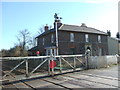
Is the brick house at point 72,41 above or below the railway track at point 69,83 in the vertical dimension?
above

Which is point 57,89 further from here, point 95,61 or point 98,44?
point 98,44

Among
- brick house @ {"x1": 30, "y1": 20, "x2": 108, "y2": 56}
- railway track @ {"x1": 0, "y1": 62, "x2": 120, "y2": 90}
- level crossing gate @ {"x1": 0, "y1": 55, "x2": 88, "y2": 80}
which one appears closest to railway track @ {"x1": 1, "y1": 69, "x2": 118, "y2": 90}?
railway track @ {"x1": 0, "y1": 62, "x2": 120, "y2": 90}

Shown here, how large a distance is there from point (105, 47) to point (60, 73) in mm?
25261

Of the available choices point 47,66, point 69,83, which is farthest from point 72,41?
point 69,83

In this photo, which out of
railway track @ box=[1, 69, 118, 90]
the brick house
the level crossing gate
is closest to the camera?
railway track @ box=[1, 69, 118, 90]

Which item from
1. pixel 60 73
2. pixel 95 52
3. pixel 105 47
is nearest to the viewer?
pixel 60 73

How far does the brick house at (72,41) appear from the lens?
1014 inches

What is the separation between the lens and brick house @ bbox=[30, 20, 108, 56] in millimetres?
25766

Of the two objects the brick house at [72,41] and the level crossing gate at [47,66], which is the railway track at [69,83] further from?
the brick house at [72,41]

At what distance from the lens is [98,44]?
102ft

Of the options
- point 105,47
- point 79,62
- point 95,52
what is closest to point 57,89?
point 79,62

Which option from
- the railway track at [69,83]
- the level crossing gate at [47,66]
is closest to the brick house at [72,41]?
the level crossing gate at [47,66]

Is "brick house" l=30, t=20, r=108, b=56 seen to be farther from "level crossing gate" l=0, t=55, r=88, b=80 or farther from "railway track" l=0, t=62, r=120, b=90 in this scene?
"railway track" l=0, t=62, r=120, b=90

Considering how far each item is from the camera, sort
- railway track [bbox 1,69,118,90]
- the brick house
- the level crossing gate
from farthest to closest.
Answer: the brick house < the level crossing gate < railway track [bbox 1,69,118,90]
